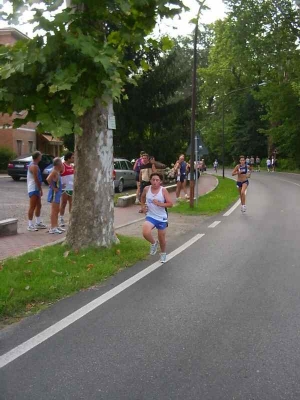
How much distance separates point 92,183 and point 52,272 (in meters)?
1.90

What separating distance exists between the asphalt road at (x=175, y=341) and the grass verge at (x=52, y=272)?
10.8 inches

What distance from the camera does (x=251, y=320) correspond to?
5043 mm

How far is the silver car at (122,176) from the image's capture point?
867 inches

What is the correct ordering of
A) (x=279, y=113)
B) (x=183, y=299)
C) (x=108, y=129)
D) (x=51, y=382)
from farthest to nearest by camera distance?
(x=279, y=113) < (x=108, y=129) < (x=183, y=299) < (x=51, y=382)

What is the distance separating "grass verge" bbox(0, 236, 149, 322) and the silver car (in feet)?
42.6

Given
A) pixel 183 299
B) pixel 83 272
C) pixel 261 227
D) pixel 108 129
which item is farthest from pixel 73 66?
pixel 261 227

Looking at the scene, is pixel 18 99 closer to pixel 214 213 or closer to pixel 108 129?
pixel 108 129

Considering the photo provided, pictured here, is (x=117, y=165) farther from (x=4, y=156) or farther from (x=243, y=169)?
(x=4, y=156)

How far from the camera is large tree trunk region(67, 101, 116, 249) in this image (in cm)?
817

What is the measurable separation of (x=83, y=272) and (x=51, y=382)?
10.9 feet

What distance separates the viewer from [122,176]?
73.8 feet

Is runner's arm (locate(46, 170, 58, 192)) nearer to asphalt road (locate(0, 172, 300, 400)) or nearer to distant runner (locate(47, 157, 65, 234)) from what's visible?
distant runner (locate(47, 157, 65, 234))

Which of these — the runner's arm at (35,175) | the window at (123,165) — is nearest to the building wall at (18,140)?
the window at (123,165)

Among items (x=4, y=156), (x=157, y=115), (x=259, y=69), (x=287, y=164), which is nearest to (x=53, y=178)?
(x=157, y=115)
